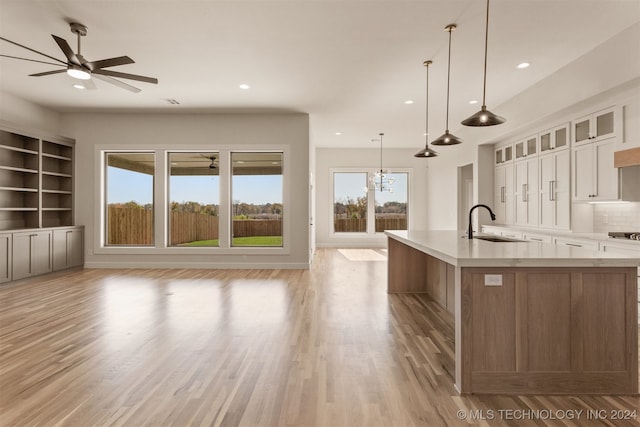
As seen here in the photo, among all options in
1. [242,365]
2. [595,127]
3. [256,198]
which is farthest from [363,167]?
[242,365]

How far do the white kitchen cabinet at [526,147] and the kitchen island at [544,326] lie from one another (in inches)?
173

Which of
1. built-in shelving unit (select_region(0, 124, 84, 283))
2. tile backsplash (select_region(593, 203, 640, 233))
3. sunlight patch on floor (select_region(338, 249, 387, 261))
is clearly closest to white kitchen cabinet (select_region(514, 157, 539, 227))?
tile backsplash (select_region(593, 203, 640, 233))

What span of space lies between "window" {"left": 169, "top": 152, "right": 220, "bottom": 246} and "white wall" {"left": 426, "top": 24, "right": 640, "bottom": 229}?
5425mm

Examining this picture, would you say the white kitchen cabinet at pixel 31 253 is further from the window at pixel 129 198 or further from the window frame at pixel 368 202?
the window frame at pixel 368 202

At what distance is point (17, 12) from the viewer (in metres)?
3.58

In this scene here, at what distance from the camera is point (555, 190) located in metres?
5.42

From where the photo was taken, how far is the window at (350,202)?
11273 millimetres

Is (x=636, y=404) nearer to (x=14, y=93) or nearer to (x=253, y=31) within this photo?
(x=253, y=31)

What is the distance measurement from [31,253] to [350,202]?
26.3ft

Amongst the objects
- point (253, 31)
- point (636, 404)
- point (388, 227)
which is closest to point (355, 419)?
point (636, 404)

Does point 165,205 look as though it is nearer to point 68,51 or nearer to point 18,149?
point 18,149

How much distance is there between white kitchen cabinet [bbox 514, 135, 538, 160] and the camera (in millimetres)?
5991

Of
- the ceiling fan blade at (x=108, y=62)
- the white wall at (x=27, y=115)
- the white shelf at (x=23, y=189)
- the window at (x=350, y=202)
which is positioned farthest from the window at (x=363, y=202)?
the ceiling fan blade at (x=108, y=62)

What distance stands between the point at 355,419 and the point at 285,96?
5258mm
